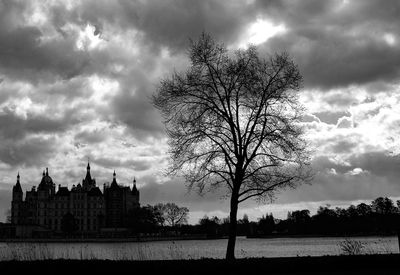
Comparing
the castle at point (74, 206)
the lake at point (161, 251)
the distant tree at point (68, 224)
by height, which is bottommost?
the lake at point (161, 251)

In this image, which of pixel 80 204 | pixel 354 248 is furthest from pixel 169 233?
pixel 354 248

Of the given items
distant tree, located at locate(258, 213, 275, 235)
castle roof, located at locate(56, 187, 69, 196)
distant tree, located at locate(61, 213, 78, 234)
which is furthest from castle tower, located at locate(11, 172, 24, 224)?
distant tree, located at locate(258, 213, 275, 235)

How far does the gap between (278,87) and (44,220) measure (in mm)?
145024

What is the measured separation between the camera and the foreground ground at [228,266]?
15.0 meters

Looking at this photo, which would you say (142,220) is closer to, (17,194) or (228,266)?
(17,194)

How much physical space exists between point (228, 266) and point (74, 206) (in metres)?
147

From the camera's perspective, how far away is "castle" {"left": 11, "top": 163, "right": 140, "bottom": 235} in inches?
6102

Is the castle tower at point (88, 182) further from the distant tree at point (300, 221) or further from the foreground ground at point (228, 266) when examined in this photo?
the foreground ground at point (228, 266)

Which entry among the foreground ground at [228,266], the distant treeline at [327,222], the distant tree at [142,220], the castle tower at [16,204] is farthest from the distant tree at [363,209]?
the foreground ground at [228,266]

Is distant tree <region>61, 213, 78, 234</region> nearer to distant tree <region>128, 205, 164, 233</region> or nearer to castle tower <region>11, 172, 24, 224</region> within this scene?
distant tree <region>128, 205, 164, 233</region>

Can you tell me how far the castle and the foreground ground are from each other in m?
137

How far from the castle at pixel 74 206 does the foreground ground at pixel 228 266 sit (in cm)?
13712

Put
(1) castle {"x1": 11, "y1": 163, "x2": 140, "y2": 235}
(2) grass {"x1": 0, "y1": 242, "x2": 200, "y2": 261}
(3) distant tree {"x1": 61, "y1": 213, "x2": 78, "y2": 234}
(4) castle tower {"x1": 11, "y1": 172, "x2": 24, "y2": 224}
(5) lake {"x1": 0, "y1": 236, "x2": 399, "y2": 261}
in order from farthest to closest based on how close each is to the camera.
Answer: (4) castle tower {"x1": 11, "y1": 172, "x2": 24, "y2": 224}
(1) castle {"x1": 11, "y1": 163, "x2": 140, "y2": 235}
(3) distant tree {"x1": 61, "y1": 213, "x2": 78, "y2": 234}
(5) lake {"x1": 0, "y1": 236, "x2": 399, "y2": 261}
(2) grass {"x1": 0, "y1": 242, "x2": 200, "y2": 261}

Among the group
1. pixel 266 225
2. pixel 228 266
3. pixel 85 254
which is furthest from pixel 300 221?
pixel 228 266
